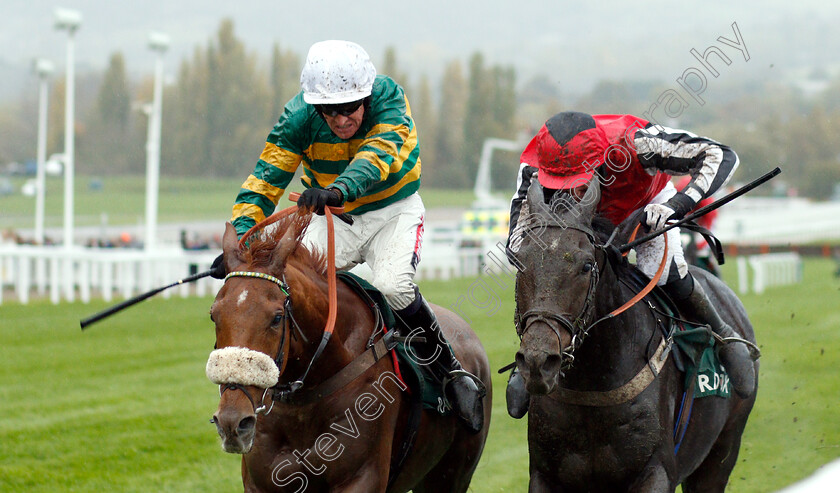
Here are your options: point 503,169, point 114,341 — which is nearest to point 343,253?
point 114,341

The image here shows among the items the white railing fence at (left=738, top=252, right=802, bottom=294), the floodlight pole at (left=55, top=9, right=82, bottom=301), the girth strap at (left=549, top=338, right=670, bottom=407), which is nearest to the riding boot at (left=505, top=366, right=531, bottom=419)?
the girth strap at (left=549, top=338, right=670, bottom=407)

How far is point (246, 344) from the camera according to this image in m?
3.10

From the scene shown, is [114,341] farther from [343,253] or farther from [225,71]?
[225,71]

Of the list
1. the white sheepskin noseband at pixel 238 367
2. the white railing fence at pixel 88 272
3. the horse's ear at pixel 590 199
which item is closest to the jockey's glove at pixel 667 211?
the horse's ear at pixel 590 199

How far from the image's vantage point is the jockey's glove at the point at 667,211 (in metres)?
3.64

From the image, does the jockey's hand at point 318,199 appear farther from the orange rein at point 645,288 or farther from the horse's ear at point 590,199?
the orange rein at point 645,288

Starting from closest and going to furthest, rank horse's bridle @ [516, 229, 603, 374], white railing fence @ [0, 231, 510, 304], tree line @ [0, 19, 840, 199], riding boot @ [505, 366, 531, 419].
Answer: horse's bridle @ [516, 229, 603, 374] < riding boot @ [505, 366, 531, 419] < white railing fence @ [0, 231, 510, 304] < tree line @ [0, 19, 840, 199]

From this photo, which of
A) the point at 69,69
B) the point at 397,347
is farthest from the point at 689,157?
the point at 69,69

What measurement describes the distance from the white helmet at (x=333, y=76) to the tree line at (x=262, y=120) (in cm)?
2429

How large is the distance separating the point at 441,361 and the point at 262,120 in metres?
29.4

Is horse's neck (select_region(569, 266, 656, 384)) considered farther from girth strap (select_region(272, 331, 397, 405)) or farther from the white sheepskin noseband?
the white sheepskin noseband

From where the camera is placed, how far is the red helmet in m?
3.63

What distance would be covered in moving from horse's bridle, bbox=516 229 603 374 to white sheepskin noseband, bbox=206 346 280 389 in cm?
85

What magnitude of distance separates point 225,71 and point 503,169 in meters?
16.1
